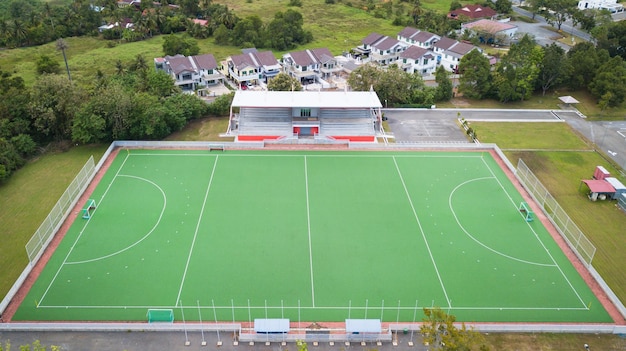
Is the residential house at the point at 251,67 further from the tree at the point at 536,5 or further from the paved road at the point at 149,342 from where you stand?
the tree at the point at 536,5

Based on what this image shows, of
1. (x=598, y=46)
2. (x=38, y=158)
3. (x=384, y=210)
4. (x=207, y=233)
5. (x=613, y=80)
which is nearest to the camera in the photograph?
(x=207, y=233)

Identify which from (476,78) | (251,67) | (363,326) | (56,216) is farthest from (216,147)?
(476,78)

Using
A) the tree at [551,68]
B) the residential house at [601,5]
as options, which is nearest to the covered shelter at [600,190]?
the tree at [551,68]

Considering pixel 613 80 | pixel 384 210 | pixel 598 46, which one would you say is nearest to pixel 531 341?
pixel 384 210

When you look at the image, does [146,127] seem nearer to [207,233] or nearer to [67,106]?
[67,106]

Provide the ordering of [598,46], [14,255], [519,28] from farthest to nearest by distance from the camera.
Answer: [519,28] < [598,46] < [14,255]

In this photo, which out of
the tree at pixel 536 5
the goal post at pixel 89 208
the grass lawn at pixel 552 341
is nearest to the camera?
the grass lawn at pixel 552 341

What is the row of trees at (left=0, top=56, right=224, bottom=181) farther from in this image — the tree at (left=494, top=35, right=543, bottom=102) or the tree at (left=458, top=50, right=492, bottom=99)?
the tree at (left=494, top=35, right=543, bottom=102)
